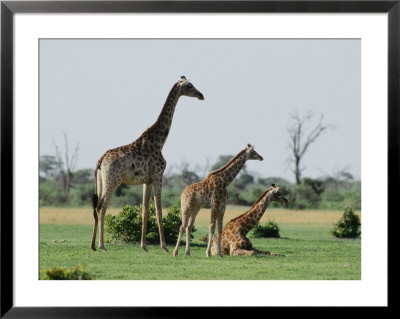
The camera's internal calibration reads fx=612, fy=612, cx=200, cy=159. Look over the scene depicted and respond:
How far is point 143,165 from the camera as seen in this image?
38.2ft

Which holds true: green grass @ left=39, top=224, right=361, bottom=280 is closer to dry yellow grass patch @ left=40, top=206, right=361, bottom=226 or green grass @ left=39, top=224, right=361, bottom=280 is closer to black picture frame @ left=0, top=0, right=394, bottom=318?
black picture frame @ left=0, top=0, right=394, bottom=318

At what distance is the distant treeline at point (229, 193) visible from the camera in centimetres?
2036

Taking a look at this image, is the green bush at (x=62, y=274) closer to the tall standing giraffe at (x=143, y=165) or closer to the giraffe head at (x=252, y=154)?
the tall standing giraffe at (x=143, y=165)

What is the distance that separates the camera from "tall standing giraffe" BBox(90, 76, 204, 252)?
→ 1132 cm

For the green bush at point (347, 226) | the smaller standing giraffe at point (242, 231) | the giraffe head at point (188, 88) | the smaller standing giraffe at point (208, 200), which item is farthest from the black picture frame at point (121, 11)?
the green bush at point (347, 226)

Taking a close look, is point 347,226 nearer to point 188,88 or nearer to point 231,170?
point 231,170

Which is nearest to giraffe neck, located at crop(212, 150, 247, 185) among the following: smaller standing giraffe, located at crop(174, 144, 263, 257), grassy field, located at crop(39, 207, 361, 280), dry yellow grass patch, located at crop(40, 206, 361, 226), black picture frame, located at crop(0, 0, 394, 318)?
smaller standing giraffe, located at crop(174, 144, 263, 257)

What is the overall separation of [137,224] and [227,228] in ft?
6.33

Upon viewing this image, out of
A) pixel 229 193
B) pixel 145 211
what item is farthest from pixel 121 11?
pixel 229 193

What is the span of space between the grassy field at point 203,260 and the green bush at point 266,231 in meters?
0.32

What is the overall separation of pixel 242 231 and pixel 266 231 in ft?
10.6

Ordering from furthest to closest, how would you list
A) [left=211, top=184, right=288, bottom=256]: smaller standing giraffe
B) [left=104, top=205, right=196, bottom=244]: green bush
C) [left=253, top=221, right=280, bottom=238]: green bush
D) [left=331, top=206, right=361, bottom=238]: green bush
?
1. [left=253, top=221, right=280, bottom=238]: green bush
2. [left=331, top=206, right=361, bottom=238]: green bush
3. [left=104, top=205, right=196, bottom=244]: green bush
4. [left=211, top=184, right=288, bottom=256]: smaller standing giraffe

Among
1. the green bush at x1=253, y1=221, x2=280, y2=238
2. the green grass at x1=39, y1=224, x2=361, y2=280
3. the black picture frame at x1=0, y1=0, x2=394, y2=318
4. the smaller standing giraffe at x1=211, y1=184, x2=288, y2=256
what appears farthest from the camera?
the green bush at x1=253, y1=221, x2=280, y2=238

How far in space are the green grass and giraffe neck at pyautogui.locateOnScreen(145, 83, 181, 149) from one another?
7.05 ft
